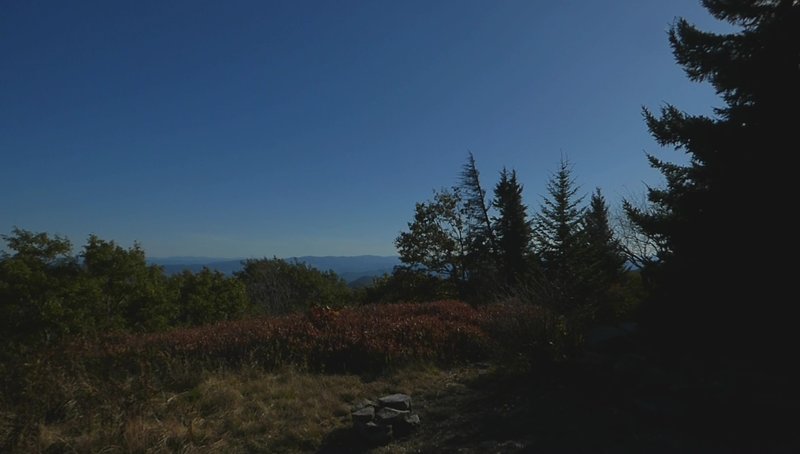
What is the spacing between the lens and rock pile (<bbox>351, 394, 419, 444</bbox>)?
15.4ft

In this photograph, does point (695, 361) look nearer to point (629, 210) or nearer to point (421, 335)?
point (629, 210)

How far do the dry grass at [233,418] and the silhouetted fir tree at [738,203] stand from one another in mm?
3635

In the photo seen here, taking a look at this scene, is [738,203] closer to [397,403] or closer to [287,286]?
[397,403]

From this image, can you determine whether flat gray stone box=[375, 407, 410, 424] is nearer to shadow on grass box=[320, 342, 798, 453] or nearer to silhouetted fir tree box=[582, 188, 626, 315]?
shadow on grass box=[320, 342, 798, 453]

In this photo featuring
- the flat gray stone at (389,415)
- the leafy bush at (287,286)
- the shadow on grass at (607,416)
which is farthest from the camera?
the leafy bush at (287,286)

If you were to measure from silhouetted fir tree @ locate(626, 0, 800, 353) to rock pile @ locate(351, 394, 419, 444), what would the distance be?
3.70 metres

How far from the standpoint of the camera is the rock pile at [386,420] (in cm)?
470

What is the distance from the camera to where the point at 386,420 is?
15.7 feet

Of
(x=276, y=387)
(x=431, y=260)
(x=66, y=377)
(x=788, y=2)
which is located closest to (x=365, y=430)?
(x=276, y=387)

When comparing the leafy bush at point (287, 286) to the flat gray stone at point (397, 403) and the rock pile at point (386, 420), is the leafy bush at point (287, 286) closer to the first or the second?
the flat gray stone at point (397, 403)

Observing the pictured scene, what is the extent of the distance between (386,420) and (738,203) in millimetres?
4857

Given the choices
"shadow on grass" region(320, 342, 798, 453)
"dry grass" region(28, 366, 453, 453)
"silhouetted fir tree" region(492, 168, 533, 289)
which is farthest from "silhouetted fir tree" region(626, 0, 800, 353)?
"silhouetted fir tree" region(492, 168, 533, 289)

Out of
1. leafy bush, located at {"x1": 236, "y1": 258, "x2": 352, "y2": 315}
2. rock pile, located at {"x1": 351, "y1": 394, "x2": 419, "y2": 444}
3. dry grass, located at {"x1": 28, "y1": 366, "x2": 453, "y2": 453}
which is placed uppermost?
leafy bush, located at {"x1": 236, "y1": 258, "x2": 352, "y2": 315}

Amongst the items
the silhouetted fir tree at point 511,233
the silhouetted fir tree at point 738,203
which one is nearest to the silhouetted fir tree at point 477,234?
the silhouetted fir tree at point 511,233
